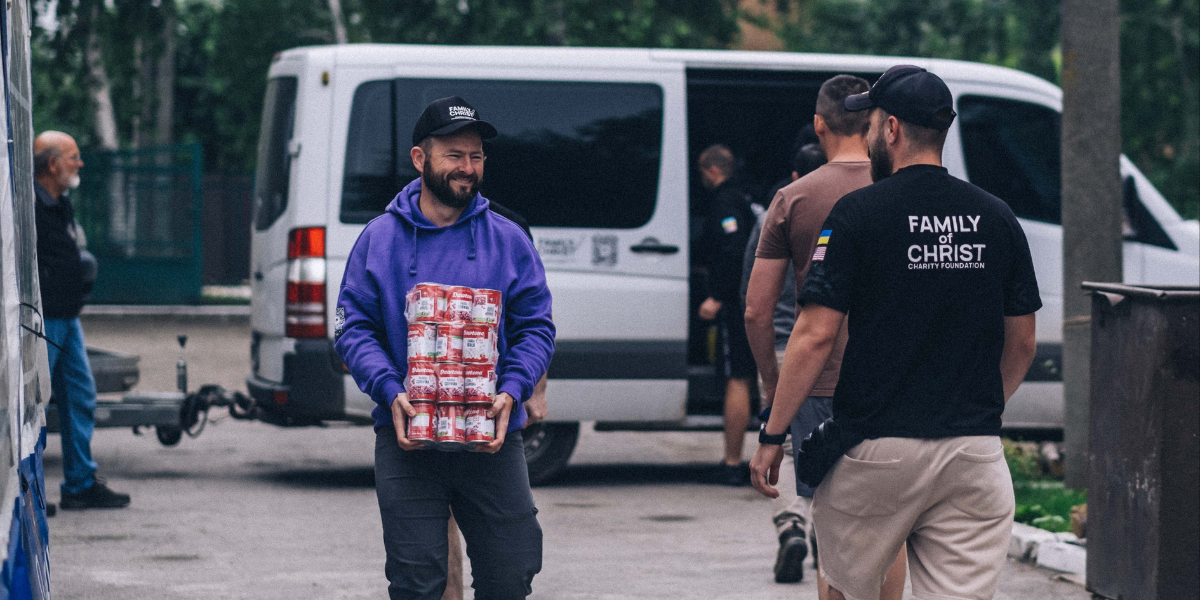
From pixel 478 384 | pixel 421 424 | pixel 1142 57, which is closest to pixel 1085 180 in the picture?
pixel 478 384

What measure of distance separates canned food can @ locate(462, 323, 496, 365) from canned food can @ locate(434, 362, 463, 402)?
0.03m

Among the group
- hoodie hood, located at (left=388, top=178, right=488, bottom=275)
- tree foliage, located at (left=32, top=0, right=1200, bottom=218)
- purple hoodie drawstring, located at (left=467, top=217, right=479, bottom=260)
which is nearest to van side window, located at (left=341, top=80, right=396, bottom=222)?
hoodie hood, located at (left=388, top=178, right=488, bottom=275)

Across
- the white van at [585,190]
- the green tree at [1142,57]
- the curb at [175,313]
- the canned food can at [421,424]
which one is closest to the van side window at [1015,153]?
the white van at [585,190]

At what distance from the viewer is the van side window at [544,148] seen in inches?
297

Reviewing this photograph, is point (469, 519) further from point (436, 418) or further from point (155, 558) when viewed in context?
point (155, 558)

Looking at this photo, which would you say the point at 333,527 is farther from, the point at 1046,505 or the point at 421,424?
the point at 421,424

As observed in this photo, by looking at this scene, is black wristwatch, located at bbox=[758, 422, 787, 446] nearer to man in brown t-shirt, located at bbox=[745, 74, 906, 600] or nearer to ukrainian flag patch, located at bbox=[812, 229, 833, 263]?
ukrainian flag patch, located at bbox=[812, 229, 833, 263]

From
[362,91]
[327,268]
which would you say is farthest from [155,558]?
[362,91]

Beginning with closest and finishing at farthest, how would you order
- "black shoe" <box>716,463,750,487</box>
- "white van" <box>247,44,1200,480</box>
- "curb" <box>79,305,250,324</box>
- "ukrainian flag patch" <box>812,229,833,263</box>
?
"ukrainian flag patch" <box>812,229,833,263</box>
"white van" <box>247,44,1200,480</box>
"black shoe" <box>716,463,750,487</box>
"curb" <box>79,305,250,324</box>

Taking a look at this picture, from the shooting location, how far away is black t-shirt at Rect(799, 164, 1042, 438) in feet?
10.6

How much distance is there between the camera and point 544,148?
7781 mm

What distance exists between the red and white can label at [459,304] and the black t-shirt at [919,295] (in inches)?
31.2

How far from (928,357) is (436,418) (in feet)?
3.68

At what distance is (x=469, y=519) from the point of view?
3641mm
